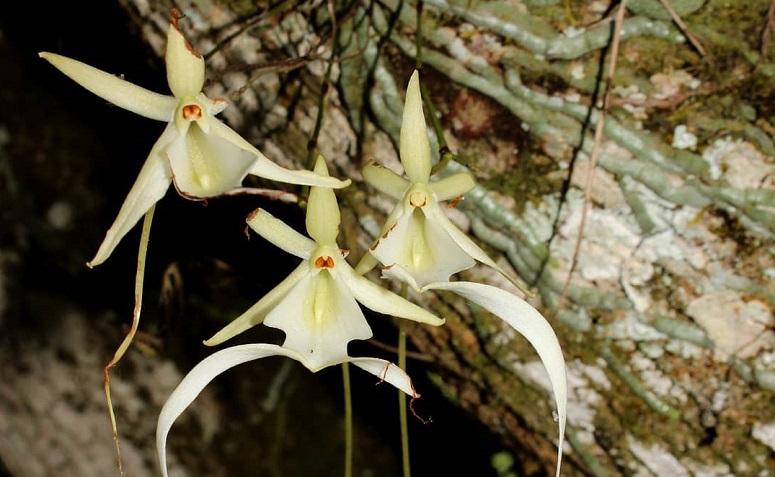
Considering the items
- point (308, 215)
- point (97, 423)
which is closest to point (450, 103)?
point (308, 215)

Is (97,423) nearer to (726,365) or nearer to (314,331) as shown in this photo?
(314,331)

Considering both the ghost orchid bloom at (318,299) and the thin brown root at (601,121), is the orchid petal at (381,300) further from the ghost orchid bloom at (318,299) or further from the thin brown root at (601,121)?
the thin brown root at (601,121)

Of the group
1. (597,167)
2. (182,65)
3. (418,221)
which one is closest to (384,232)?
(418,221)

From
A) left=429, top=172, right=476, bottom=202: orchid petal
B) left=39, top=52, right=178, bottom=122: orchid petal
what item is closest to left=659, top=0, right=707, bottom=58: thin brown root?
left=429, top=172, right=476, bottom=202: orchid petal

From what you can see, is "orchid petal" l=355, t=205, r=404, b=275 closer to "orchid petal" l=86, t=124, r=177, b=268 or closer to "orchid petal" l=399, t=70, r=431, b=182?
"orchid petal" l=399, t=70, r=431, b=182

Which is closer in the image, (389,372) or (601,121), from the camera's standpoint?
(389,372)

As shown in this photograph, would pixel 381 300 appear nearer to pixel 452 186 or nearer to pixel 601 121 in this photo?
pixel 452 186

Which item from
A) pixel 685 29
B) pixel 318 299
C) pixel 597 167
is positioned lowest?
pixel 318 299
